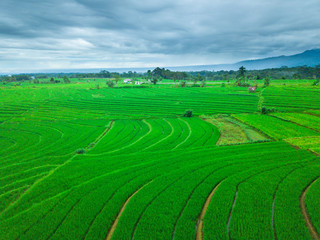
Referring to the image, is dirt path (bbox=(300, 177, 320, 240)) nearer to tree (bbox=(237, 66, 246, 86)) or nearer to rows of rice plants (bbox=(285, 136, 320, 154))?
rows of rice plants (bbox=(285, 136, 320, 154))

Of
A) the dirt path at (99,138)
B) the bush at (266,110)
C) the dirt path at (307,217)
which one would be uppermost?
the bush at (266,110)

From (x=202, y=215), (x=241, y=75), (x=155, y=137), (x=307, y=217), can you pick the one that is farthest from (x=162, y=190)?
(x=241, y=75)

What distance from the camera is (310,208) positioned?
13.6m

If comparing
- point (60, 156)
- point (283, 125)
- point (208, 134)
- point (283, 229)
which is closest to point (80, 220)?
point (283, 229)

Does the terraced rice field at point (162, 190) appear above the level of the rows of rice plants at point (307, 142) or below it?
below

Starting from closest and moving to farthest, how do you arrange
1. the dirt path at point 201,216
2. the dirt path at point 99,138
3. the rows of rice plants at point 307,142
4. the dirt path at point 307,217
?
the dirt path at point 307,217 → the dirt path at point 201,216 → the rows of rice plants at point 307,142 → the dirt path at point 99,138

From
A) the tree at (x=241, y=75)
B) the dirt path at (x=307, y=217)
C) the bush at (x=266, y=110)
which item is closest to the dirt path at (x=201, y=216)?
the dirt path at (x=307, y=217)

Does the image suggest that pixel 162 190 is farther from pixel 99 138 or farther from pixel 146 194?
pixel 99 138

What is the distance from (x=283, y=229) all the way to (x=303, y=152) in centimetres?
1611

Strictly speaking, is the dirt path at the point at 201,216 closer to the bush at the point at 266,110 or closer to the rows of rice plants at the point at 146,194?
the rows of rice plants at the point at 146,194

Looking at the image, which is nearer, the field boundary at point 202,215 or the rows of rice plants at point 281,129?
the field boundary at point 202,215

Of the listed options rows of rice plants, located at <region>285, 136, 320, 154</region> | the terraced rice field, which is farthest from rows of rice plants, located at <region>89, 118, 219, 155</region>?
rows of rice plants, located at <region>285, 136, 320, 154</region>

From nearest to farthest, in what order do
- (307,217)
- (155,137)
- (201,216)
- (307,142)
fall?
(307,217)
(201,216)
(307,142)
(155,137)

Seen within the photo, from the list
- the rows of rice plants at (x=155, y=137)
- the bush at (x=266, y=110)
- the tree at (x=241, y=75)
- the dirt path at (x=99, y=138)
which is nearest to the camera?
the rows of rice plants at (x=155, y=137)
